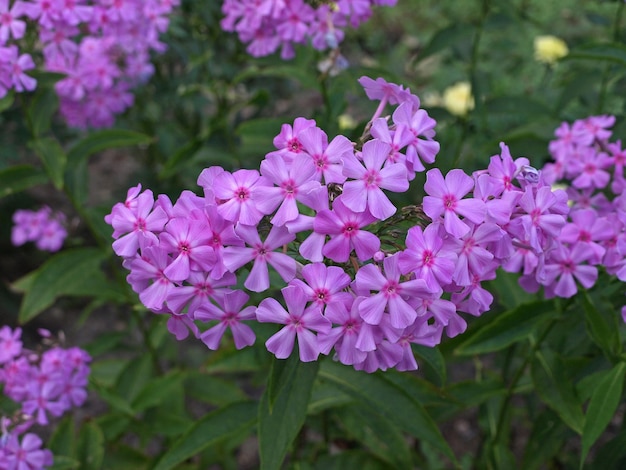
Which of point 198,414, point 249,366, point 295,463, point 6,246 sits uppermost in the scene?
point 249,366

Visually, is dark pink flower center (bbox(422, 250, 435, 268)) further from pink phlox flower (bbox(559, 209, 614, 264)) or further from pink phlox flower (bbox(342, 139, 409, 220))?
pink phlox flower (bbox(559, 209, 614, 264))

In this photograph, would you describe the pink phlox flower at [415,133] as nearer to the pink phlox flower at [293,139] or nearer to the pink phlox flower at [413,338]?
the pink phlox flower at [293,139]

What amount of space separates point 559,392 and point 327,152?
3.47 feet

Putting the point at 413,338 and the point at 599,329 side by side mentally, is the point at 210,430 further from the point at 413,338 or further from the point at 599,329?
the point at 599,329

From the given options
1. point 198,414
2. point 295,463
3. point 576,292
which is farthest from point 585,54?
point 198,414

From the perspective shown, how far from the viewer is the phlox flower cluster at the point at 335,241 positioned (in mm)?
1409

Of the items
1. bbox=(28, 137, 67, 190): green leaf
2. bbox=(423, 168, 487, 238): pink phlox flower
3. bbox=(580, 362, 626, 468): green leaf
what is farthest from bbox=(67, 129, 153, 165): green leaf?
bbox=(580, 362, 626, 468): green leaf

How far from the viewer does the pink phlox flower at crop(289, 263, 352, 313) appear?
1.41 meters

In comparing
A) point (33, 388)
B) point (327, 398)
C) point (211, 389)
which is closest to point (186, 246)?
point (327, 398)

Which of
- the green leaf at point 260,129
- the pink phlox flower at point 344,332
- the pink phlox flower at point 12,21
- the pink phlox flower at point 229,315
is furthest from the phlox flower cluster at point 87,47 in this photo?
the pink phlox flower at point 344,332

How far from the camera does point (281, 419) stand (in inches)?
67.7

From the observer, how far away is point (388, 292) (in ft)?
4.62

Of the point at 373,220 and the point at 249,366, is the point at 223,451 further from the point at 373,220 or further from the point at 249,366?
the point at 373,220

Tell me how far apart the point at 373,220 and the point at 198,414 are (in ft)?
8.91
